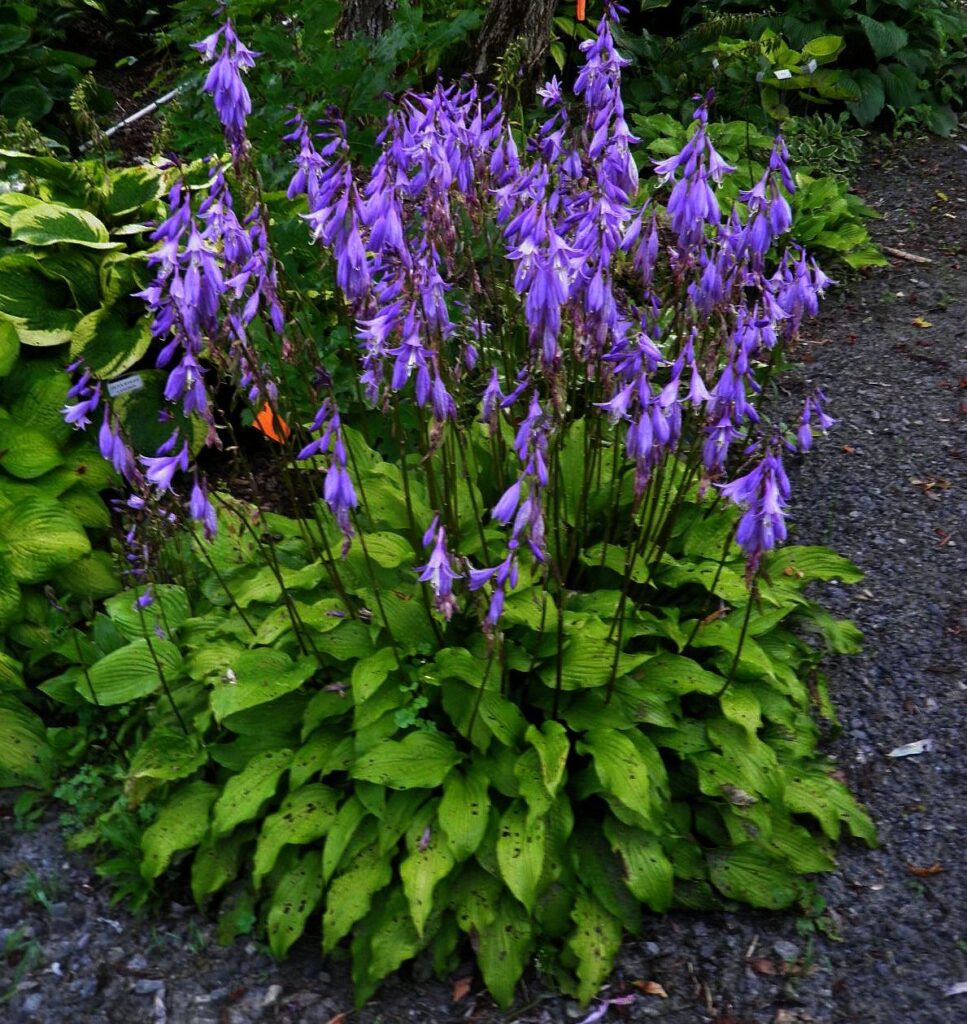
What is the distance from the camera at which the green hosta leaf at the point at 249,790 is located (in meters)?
3.16

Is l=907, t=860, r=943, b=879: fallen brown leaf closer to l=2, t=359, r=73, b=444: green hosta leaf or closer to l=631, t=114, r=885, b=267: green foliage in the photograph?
l=2, t=359, r=73, b=444: green hosta leaf

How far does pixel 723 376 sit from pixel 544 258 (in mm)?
688

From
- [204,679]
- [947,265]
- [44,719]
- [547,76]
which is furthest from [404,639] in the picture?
[547,76]

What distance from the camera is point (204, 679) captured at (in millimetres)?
3533

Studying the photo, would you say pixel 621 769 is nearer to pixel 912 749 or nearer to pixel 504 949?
pixel 504 949

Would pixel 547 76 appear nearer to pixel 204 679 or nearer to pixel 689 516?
pixel 689 516

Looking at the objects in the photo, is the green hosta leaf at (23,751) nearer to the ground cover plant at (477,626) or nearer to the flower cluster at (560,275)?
the ground cover plant at (477,626)

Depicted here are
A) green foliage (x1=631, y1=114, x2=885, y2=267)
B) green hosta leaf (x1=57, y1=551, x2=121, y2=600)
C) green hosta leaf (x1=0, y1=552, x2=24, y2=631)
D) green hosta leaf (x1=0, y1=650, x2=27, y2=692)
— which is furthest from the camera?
green foliage (x1=631, y1=114, x2=885, y2=267)

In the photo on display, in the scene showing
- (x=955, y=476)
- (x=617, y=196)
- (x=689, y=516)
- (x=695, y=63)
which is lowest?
(x=955, y=476)

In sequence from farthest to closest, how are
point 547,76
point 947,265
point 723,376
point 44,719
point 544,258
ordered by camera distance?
point 547,76
point 947,265
point 44,719
point 723,376
point 544,258

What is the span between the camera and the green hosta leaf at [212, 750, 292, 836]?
124 inches

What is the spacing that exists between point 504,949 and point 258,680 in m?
1.10

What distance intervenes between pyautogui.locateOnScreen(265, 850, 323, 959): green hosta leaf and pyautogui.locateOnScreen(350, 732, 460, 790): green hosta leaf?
1.11ft

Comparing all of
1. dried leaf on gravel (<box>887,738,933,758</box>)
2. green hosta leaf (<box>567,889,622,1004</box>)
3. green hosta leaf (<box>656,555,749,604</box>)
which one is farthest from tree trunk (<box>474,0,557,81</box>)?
green hosta leaf (<box>567,889,622,1004</box>)
